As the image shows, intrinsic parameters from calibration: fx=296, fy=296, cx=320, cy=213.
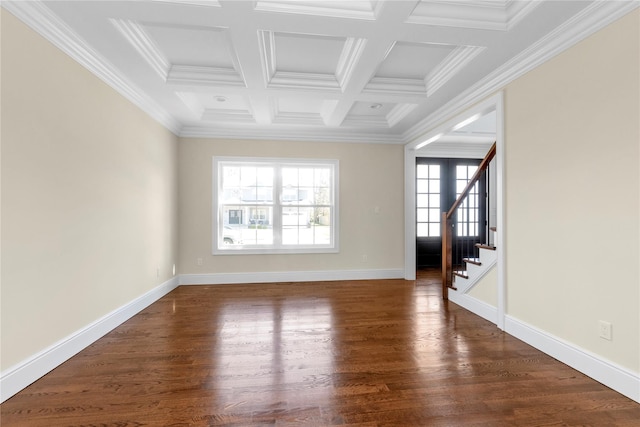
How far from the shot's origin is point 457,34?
7.70ft

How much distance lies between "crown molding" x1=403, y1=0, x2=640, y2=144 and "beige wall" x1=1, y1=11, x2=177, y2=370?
378 centimetres

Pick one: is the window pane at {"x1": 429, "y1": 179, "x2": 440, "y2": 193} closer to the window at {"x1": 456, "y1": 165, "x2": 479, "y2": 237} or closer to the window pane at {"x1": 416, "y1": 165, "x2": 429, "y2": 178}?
the window pane at {"x1": 416, "y1": 165, "x2": 429, "y2": 178}

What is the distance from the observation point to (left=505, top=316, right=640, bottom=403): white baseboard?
6.12 ft

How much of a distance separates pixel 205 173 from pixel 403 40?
362cm

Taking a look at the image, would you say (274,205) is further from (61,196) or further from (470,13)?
(470,13)

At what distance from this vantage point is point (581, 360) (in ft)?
7.10

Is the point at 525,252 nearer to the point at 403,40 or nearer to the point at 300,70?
the point at 403,40

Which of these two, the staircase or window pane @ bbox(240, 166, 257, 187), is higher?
window pane @ bbox(240, 166, 257, 187)

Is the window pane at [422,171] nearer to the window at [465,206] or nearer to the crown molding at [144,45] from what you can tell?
the window at [465,206]


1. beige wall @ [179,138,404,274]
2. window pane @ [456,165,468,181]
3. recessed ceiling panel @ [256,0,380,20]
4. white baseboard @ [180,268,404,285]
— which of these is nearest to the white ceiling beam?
recessed ceiling panel @ [256,0,380,20]

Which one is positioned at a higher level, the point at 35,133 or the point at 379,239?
the point at 35,133

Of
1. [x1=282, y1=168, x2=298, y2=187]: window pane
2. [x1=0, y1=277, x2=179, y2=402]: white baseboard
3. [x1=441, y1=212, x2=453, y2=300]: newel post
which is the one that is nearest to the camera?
[x1=0, y1=277, x2=179, y2=402]: white baseboard

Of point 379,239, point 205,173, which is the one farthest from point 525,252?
point 205,173

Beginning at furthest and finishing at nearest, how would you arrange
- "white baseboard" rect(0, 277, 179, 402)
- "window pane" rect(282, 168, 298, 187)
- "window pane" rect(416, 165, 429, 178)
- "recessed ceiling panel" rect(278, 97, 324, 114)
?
"window pane" rect(416, 165, 429, 178) → "window pane" rect(282, 168, 298, 187) → "recessed ceiling panel" rect(278, 97, 324, 114) → "white baseboard" rect(0, 277, 179, 402)
